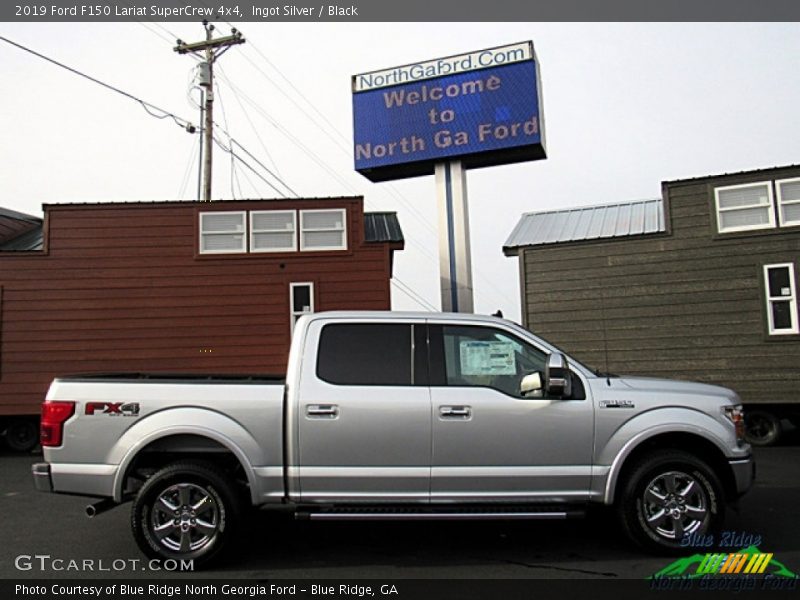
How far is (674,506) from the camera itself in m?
5.34

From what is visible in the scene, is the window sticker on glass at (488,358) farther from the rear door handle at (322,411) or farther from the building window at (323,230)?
the building window at (323,230)

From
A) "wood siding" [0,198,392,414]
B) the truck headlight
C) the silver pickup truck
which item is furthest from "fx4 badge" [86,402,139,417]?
"wood siding" [0,198,392,414]

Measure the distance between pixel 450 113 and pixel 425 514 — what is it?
42.0ft

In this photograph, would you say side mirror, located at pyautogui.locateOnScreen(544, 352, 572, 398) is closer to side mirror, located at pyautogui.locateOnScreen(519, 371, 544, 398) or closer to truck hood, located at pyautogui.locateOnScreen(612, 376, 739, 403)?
side mirror, located at pyautogui.locateOnScreen(519, 371, 544, 398)

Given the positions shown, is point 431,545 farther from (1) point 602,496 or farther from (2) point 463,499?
(1) point 602,496

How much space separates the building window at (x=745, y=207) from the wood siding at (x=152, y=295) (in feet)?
20.9

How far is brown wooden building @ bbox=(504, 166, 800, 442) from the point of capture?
1240cm

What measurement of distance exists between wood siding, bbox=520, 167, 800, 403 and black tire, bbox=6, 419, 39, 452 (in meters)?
10.0

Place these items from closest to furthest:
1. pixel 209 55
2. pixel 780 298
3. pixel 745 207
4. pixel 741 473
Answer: pixel 741 473
pixel 780 298
pixel 745 207
pixel 209 55

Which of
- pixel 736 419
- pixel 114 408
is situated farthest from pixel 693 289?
pixel 114 408

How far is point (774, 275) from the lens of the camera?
12531 mm

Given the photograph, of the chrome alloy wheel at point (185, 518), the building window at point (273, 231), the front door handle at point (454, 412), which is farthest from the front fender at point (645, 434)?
the building window at point (273, 231)

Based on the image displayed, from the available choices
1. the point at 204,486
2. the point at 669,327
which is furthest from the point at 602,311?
the point at 204,486

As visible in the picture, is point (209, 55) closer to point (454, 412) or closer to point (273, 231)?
point (273, 231)
